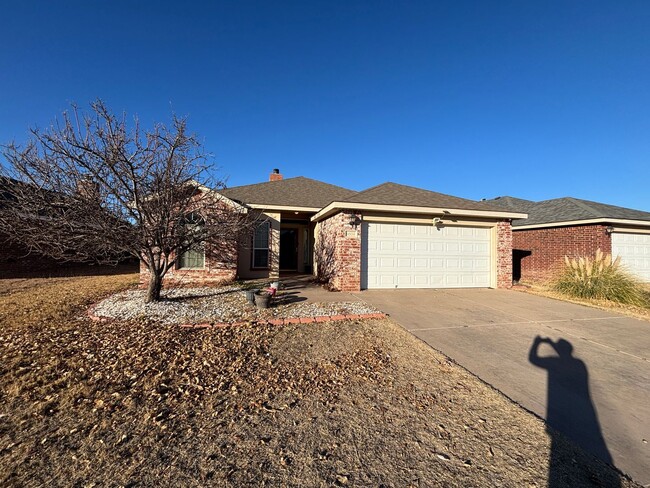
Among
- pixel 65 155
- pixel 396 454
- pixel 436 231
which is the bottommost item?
pixel 396 454

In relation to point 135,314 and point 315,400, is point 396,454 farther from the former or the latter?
point 135,314

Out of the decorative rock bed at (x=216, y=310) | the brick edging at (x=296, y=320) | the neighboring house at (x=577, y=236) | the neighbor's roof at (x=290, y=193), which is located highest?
the neighbor's roof at (x=290, y=193)

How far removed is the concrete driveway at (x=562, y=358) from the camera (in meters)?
2.61

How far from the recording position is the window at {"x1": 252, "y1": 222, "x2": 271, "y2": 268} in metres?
11.6

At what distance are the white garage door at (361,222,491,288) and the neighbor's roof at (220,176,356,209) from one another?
2.83 metres

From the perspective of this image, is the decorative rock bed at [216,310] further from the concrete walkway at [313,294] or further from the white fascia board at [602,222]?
the white fascia board at [602,222]

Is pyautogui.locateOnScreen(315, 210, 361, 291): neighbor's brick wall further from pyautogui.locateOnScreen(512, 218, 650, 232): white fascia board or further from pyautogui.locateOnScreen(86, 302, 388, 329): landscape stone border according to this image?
pyautogui.locateOnScreen(512, 218, 650, 232): white fascia board

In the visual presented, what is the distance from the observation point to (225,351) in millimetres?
4152

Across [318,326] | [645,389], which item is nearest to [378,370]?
[318,326]

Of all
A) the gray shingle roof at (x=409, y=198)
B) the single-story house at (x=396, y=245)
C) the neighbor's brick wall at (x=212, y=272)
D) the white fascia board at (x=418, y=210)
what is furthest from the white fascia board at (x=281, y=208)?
the gray shingle roof at (x=409, y=198)

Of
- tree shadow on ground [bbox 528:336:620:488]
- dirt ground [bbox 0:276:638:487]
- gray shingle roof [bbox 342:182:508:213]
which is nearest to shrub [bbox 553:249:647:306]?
gray shingle roof [bbox 342:182:508:213]

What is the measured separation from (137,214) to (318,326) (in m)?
4.56

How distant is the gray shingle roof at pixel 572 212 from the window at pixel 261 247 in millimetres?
11106

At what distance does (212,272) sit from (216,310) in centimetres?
420
